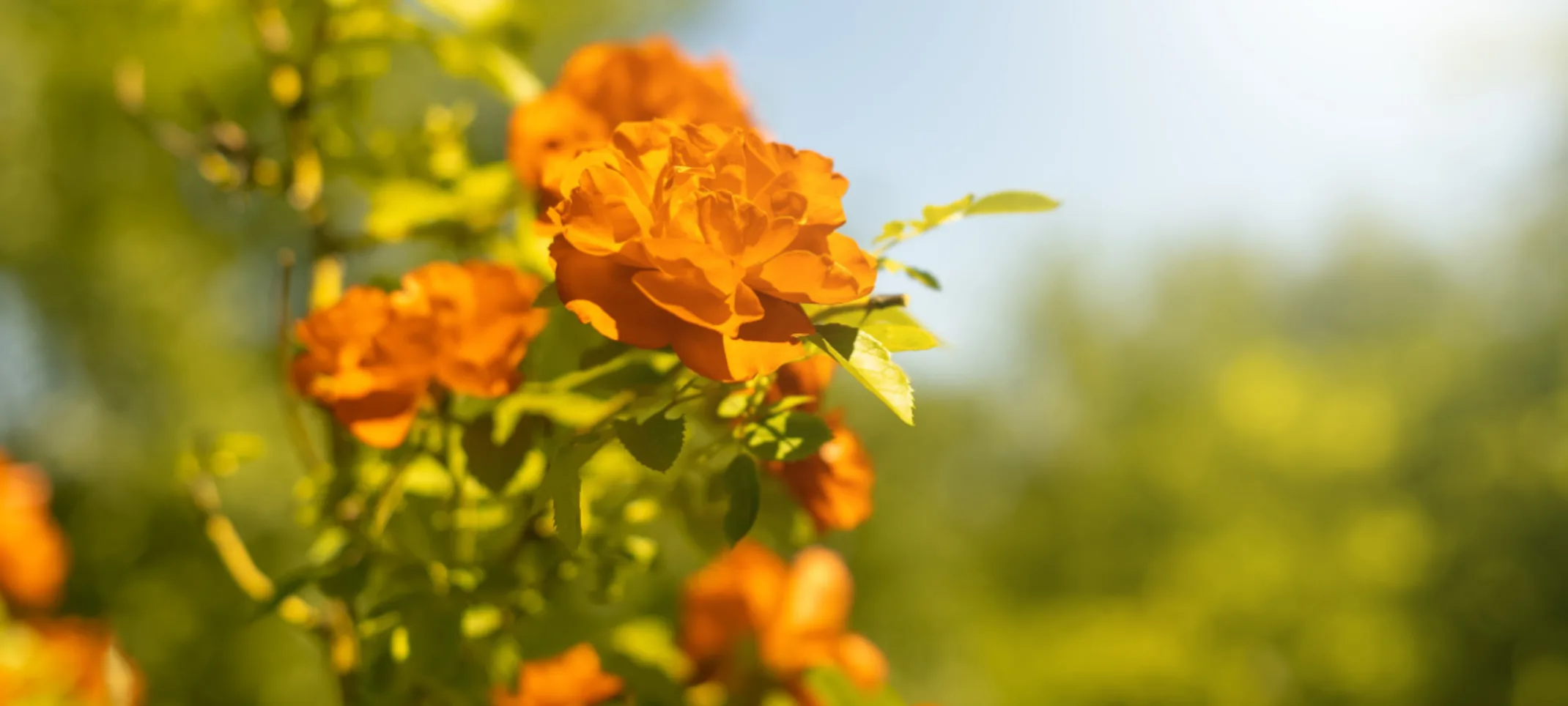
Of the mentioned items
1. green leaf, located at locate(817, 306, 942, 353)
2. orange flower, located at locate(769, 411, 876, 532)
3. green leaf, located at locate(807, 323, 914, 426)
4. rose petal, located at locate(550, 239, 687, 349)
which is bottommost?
orange flower, located at locate(769, 411, 876, 532)

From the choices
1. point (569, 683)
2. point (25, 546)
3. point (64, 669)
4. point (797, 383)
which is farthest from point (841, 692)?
point (25, 546)

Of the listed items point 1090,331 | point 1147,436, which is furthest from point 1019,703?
point 1090,331

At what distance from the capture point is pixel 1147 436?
8234 millimetres

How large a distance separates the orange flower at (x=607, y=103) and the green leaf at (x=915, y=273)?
209 mm

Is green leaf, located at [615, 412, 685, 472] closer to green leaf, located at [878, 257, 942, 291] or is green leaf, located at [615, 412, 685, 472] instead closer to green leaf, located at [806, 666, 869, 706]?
green leaf, located at [878, 257, 942, 291]

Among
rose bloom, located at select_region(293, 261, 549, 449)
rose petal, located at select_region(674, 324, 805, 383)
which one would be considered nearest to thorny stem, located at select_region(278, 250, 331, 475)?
rose bloom, located at select_region(293, 261, 549, 449)

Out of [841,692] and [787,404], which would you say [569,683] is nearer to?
[841,692]

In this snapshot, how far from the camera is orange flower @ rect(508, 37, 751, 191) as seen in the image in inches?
26.6

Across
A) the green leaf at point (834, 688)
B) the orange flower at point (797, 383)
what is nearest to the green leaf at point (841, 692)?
the green leaf at point (834, 688)

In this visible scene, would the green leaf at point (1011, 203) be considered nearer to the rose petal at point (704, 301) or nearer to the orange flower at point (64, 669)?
the rose petal at point (704, 301)

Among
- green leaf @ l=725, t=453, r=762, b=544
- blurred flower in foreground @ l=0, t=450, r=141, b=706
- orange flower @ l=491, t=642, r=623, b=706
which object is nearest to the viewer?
green leaf @ l=725, t=453, r=762, b=544

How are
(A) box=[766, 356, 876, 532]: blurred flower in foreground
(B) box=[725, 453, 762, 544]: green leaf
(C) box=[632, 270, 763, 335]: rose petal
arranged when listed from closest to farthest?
(C) box=[632, 270, 763, 335]: rose petal, (B) box=[725, 453, 762, 544]: green leaf, (A) box=[766, 356, 876, 532]: blurred flower in foreground

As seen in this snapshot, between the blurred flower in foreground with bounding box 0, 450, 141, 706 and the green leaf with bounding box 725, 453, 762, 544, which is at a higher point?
the green leaf with bounding box 725, 453, 762, 544

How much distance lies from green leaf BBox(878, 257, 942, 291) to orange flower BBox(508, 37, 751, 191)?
21 centimetres
